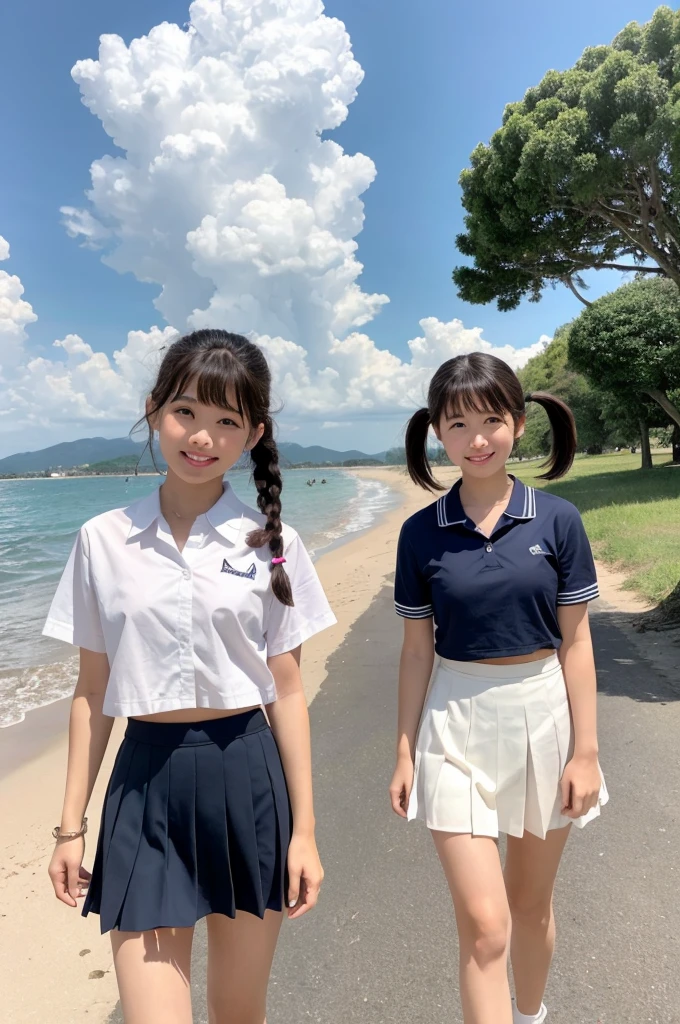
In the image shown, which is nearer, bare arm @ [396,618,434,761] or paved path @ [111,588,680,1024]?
bare arm @ [396,618,434,761]

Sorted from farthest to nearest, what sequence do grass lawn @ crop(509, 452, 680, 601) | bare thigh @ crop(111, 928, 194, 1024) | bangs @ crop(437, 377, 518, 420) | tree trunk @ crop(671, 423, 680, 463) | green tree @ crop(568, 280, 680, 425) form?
tree trunk @ crop(671, 423, 680, 463), green tree @ crop(568, 280, 680, 425), grass lawn @ crop(509, 452, 680, 601), bangs @ crop(437, 377, 518, 420), bare thigh @ crop(111, 928, 194, 1024)

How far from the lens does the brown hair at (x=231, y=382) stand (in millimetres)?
1695

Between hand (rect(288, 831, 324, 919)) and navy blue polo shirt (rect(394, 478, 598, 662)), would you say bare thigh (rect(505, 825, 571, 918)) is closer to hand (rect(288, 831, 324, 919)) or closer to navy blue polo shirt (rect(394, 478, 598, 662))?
navy blue polo shirt (rect(394, 478, 598, 662))

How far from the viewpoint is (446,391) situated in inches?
81.4

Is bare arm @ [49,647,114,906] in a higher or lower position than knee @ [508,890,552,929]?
higher

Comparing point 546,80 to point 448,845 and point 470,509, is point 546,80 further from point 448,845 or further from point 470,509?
point 448,845

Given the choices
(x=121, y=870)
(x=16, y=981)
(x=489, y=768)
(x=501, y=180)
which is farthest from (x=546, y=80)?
(x=16, y=981)

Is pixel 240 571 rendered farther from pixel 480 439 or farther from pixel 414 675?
pixel 480 439

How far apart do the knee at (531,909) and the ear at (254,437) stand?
1.53m

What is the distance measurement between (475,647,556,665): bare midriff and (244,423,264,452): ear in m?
0.90

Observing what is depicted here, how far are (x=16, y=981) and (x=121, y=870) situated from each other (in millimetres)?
1931

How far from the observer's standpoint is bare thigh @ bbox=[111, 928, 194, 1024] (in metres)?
1.44

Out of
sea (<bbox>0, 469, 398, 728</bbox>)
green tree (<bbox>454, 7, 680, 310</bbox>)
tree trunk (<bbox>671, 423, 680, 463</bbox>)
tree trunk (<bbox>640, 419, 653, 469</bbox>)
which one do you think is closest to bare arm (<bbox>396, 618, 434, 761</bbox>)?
sea (<bbox>0, 469, 398, 728</bbox>)

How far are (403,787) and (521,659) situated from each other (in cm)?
52
